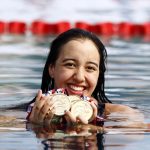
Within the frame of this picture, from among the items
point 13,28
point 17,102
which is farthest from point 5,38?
point 17,102

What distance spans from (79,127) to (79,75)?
0.38 metres

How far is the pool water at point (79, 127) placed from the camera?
4066mm

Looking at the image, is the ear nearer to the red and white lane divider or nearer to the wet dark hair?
the wet dark hair

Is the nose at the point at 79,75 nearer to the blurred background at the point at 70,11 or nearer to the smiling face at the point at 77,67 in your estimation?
the smiling face at the point at 77,67

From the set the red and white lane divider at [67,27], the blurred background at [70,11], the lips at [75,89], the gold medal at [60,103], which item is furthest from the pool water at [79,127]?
the blurred background at [70,11]

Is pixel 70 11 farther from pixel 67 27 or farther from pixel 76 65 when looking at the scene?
pixel 76 65

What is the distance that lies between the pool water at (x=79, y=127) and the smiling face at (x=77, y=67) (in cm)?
33

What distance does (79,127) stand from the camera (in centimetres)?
442

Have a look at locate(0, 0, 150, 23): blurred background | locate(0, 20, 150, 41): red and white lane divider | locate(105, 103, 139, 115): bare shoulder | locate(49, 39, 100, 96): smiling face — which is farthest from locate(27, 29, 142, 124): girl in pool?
locate(0, 0, 150, 23): blurred background

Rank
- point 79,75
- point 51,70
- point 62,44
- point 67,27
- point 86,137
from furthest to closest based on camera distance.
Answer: point 67,27 → point 51,70 → point 62,44 → point 79,75 → point 86,137

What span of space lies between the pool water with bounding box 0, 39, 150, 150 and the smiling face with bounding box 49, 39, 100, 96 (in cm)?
33

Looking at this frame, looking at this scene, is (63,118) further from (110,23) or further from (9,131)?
(110,23)

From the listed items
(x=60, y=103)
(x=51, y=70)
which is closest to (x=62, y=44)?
(x=51, y=70)

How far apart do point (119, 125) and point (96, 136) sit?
2.12 feet
